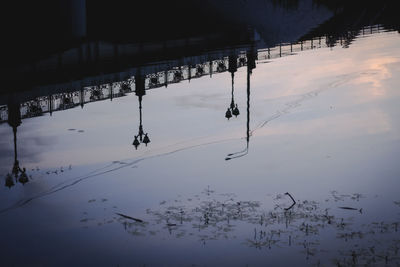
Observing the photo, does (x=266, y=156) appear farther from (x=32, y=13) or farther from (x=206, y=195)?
(x=32, y=13)

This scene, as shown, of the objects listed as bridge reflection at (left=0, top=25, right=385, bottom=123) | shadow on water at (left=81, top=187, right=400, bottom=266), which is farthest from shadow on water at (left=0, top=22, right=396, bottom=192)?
shadow on water at (left=81, top=187, right=400, bottom=266)

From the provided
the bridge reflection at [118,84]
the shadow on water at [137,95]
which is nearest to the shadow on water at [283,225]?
the shadow on water at [137,95]

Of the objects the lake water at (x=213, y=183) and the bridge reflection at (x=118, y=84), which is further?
the bridge reflection at (x=118, y=84)

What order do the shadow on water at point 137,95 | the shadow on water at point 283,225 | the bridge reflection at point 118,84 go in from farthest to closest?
the bridge reflection at point 118,84
the shadow on water at point 137,95
the shadow on water at point 283,225

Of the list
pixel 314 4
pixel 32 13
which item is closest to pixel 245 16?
pixel 314 4

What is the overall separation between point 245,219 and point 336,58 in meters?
42.5

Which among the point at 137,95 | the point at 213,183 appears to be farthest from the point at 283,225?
the point at 137,95

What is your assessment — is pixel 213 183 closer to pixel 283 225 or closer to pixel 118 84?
pixel 283 225

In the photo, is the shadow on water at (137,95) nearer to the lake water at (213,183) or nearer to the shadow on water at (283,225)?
the lake water at (213,183)

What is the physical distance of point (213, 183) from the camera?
30672mm

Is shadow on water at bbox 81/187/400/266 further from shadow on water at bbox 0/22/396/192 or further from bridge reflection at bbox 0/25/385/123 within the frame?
bridge reflection at bbox 0/25/385/123

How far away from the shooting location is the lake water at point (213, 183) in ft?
72.5

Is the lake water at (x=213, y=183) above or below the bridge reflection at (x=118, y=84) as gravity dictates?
below

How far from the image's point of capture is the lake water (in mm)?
22094
